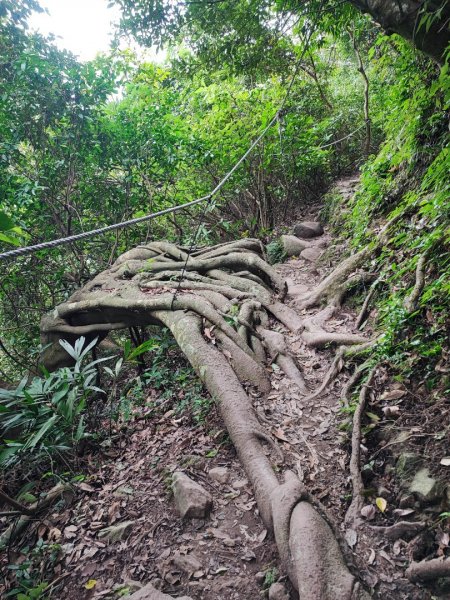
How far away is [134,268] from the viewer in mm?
5176

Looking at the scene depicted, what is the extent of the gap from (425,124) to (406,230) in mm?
A: 1202

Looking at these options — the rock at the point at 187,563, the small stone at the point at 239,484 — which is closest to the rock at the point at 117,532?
the rock at the point at 187,563

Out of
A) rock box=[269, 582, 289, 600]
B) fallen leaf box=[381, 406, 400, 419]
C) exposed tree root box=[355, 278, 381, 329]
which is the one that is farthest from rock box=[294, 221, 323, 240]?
rock box=[269, 582, 289, 600]

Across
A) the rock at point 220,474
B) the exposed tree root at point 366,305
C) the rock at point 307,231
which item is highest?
the rock at point 307,231

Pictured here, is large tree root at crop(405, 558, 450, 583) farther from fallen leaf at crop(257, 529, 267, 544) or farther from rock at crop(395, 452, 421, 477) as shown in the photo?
fallen leaf at crop(257, 529, 267, 544)

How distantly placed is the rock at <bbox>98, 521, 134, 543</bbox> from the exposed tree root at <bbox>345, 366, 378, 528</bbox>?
1.32 m

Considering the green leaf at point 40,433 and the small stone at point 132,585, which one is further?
the green leaf at point 40,433

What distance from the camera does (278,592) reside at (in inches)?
63.1

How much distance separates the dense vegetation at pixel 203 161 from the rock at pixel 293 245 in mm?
734

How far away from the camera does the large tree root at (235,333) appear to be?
1633mm

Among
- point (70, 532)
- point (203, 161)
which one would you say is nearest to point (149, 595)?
point (70, 532)

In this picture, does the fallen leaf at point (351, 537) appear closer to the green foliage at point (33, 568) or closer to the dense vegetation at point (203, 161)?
the dense vegetation at point (203, 161)

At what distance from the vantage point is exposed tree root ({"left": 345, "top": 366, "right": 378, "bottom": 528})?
194 cm

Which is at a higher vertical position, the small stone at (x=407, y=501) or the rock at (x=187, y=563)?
the rock at (x=187, y=563)
